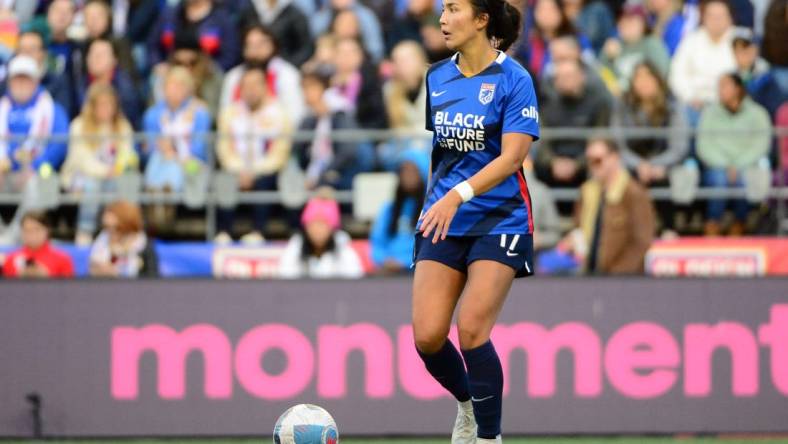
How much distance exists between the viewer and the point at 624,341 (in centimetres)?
1070

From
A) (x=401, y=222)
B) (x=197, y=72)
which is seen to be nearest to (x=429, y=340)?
(x=401, y=222)

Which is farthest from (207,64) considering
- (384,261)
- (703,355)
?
(703,355)

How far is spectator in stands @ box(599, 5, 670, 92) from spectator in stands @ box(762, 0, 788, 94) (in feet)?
3.05

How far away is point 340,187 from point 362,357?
10.4 ft

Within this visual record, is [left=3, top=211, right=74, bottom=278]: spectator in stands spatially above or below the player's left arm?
below

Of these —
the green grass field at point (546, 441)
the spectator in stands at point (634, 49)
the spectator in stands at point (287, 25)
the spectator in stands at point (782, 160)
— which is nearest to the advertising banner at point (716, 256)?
the spectator in stands at point (782, 160)

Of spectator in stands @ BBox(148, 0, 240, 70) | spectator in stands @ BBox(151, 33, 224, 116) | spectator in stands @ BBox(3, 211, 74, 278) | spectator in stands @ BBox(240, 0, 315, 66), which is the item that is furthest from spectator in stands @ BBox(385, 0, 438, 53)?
spectator in stands @ BBox(3, 211, 74, 278)

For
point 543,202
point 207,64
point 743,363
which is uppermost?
point 207,64

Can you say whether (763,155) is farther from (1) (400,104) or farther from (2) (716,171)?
(1) (400,104)

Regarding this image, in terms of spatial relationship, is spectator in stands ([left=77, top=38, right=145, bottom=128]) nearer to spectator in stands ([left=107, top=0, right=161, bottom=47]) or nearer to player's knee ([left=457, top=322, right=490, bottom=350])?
spectator in stands ([left=107, top=0, right=161, bottom=47])

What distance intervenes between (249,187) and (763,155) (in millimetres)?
4539

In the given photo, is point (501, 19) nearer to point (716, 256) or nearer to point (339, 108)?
point (716, 256)

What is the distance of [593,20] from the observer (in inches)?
590

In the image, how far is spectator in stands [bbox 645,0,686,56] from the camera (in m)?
14.7
